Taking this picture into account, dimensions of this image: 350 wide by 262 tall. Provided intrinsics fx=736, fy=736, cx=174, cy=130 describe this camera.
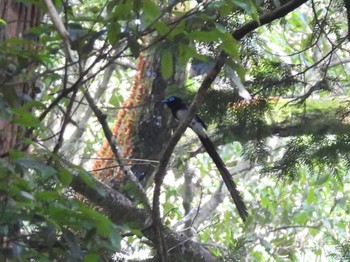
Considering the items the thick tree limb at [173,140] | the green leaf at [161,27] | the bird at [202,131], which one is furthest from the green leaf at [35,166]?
the bird at [202,131]

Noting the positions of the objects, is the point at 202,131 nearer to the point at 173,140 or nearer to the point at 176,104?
the point at 176,104

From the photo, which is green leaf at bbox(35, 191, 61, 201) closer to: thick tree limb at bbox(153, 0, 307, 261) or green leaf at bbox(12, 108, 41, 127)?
green leaf at bbox(12, 108, 41, 127)

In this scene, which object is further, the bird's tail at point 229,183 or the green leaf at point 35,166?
the bird's tail at point 229,183

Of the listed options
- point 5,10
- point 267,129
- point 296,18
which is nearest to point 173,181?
point 296,18

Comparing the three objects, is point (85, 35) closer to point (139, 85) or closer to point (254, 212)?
point (139, 85)

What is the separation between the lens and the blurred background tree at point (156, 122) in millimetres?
1125

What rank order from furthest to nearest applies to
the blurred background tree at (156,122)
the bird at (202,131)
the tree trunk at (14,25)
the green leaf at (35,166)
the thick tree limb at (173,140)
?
1. the bird at (202,131)
2. the thick tree limb at (173,140)
3. the tree trunk at (14,25)
4. the blurred background tree at (156,122)
5. the green leaf at (35,166)

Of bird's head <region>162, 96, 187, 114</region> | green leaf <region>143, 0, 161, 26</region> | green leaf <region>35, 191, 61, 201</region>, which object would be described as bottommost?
green leaf <region>35, 191, 61, 201</region>

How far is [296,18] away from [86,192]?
2.96m

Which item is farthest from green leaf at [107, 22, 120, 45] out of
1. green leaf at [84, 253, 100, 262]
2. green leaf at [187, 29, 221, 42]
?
green leaf at [84, 253, 100, 262]

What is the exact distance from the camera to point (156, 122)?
11.5 ft

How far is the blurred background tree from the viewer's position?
3.69ft

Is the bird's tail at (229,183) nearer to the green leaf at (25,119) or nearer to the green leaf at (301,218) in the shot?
the green leaf at (25,119)

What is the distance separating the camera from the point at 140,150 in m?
3.42
